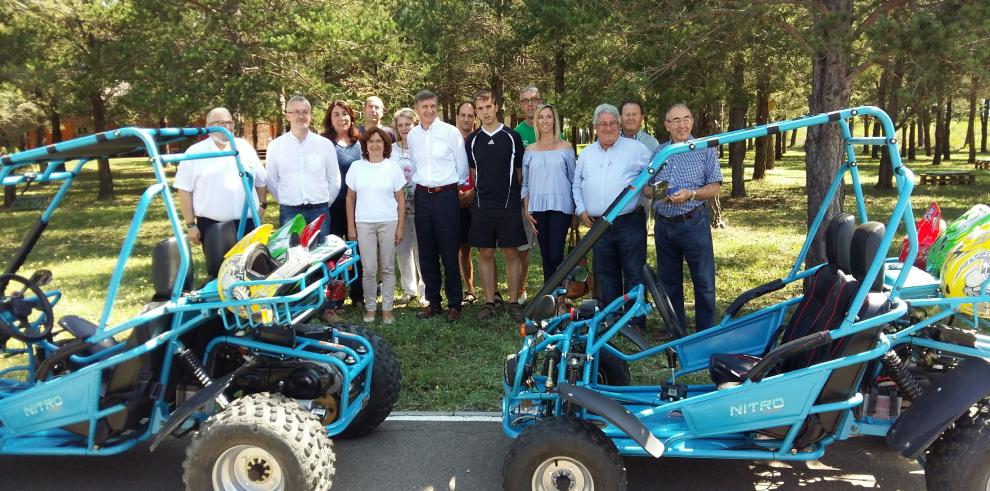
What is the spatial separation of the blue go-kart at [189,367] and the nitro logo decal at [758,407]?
6.53ft

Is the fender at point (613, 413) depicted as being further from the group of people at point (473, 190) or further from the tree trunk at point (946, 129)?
the tree trunk at point (946, 129)

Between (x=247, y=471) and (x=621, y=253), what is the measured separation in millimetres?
3656

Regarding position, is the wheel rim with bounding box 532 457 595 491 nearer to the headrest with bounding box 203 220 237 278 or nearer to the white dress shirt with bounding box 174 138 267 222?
the headrest with bounding box 203 220 237 278

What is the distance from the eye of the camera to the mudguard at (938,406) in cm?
330

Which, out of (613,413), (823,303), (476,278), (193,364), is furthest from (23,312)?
(476,278)

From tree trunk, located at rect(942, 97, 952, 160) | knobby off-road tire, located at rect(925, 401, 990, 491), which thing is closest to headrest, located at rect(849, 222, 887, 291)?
knobby off-road tire, located at rect(925, 401, 990, 491)

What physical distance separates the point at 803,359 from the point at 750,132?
1.19 m

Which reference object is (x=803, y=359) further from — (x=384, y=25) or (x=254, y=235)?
(x=384, y=25)

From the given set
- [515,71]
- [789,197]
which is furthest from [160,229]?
[789,197]

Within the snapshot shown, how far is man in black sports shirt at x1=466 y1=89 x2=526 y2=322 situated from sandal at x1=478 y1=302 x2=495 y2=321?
0.26 m

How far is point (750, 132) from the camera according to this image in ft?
11.4

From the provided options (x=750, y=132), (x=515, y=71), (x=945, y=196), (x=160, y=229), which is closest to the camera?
(x=750, y=132)

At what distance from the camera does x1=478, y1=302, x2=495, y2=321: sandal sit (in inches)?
286

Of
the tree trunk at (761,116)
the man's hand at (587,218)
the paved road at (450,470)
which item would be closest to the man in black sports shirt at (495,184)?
the man's hand at (587,218)
